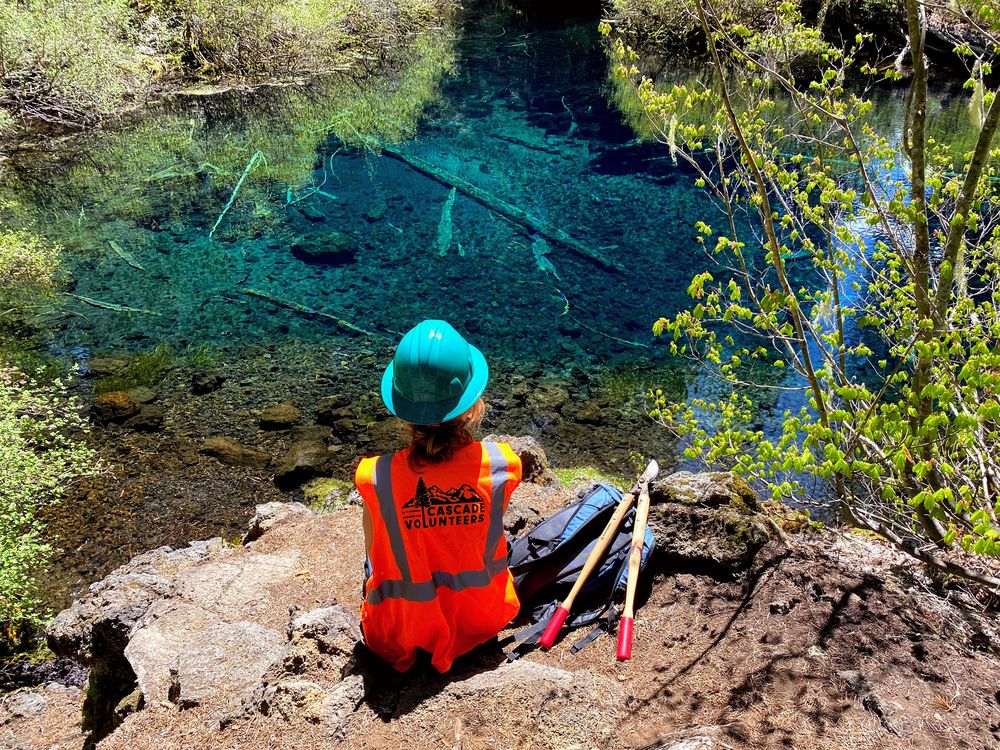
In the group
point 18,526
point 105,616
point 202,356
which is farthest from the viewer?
point 202,356

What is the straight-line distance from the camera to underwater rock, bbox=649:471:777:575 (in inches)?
162

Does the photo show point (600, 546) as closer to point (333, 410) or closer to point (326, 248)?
point (333, 410)

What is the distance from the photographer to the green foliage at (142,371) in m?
10.7

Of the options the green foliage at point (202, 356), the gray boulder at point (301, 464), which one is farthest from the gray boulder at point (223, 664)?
the green foliage at point (202, 356)

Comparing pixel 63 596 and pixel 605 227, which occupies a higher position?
pixel 605 227

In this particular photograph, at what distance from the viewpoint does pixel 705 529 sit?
167 inches

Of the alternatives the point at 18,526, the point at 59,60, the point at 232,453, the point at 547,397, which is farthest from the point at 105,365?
the point at 59,60

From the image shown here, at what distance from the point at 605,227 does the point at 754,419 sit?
6772 millimetres

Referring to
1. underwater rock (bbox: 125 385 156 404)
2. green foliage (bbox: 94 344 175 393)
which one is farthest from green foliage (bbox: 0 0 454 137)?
underwater rock (bbox: 125 385 156 404)

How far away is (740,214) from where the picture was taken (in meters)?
14.6

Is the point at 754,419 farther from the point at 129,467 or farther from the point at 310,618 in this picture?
the point at 129,467

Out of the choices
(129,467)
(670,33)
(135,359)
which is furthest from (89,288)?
(670,33)

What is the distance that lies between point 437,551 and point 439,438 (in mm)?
554

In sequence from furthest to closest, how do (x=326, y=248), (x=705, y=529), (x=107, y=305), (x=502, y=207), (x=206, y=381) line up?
(x=502, y=207) < (x=326, y=248) < (x=107, y=305) < (x=206, y=381) < (x=705, y=529)
